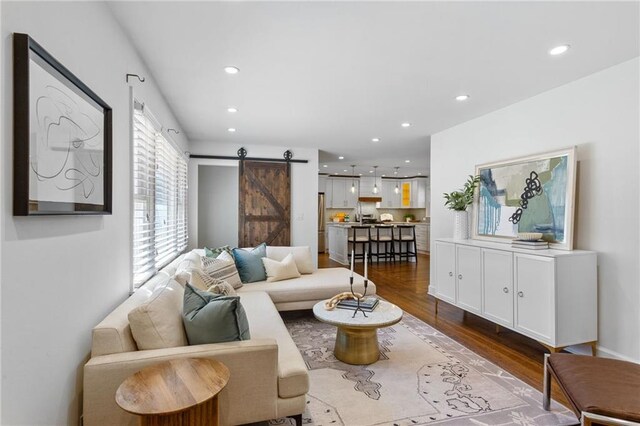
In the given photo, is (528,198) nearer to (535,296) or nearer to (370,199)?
(535,296)

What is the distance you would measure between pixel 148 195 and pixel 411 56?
8.05 feet

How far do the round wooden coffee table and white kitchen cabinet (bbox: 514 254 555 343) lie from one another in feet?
3.87

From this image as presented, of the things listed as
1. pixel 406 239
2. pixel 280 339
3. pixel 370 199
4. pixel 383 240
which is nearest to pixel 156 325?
pixel 280 339

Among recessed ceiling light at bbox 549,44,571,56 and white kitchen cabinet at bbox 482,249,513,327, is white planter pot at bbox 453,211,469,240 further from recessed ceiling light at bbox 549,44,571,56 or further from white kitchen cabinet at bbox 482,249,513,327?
recessed ceiling light at bbox 549,44,571,56

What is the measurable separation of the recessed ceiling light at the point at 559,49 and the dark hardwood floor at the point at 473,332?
2492mm

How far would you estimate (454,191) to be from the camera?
4379 mm

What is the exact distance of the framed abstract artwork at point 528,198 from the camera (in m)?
2.87

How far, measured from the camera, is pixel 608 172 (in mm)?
2656

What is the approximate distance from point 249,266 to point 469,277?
252cm

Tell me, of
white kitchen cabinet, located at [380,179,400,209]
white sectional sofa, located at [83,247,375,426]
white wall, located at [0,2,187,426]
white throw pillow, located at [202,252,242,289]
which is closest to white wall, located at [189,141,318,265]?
white throw pillow, located at [202,252,242,289]

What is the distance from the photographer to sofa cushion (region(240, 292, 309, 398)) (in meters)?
1.73

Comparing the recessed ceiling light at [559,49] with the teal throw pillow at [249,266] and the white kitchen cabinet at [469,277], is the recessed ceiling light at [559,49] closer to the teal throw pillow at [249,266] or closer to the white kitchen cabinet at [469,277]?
the white kitchen cabinet at [469,277]

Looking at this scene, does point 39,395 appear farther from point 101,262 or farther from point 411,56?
point 411,56

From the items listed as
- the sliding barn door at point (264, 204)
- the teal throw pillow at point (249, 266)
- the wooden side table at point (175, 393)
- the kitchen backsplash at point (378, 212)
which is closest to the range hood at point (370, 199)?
the kitchen backsplash at point (378, 212)
